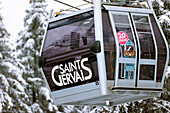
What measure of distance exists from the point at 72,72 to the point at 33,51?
20.1m

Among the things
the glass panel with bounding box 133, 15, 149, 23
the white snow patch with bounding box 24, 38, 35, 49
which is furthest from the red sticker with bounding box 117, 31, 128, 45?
the white snow patch with bounding box 24, 38, 35, 49

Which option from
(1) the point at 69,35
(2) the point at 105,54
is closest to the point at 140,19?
(2) the point at 105,54

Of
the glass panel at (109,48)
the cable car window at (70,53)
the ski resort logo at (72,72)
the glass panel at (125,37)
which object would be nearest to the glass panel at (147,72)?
the glass panel at (125,37)

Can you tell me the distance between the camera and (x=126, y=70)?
11.2 m

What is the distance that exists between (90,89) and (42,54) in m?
1.58

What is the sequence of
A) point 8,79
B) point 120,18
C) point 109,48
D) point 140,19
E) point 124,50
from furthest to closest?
point 8,79 → point 140,19 → point 120,18 → point 124,50 → point 109,48

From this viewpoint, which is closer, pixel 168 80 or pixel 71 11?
pixel 71 11

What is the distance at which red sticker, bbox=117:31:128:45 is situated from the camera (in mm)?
11133

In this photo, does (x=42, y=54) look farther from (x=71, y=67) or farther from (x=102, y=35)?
(x=102, y=35)

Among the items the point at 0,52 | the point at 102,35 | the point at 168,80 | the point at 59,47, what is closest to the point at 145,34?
the point at 102,35

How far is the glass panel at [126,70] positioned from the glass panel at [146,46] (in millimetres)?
359

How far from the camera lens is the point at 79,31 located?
11484mm

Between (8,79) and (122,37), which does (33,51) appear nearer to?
(8,79)

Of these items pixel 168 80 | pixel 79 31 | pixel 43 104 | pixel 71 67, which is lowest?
pixel 43 104
